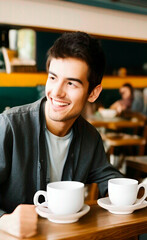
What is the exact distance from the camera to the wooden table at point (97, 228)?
2.78 ft

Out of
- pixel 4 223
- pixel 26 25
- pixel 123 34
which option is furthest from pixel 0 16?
pixel 4 223

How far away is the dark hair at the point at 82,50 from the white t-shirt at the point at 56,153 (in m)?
0.25

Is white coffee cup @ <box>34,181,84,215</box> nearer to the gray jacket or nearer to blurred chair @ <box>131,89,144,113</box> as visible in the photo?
the gray jacket

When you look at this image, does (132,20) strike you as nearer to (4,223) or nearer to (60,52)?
(60,52)

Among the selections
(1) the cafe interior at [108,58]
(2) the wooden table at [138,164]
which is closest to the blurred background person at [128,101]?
(1) the cafe interior at [108,58]

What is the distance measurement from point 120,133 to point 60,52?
9.77 feet

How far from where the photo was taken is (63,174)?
4.63 feet

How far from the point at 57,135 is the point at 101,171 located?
0.23 m

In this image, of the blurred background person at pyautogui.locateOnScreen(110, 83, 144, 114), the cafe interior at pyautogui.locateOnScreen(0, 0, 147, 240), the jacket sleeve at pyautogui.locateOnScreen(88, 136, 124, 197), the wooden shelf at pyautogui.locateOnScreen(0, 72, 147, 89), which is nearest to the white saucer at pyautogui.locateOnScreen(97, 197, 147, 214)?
the jacket sleeve at pyautogui.locateOnScreen(88, 136, 124, 197)

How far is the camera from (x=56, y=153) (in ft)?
4.59

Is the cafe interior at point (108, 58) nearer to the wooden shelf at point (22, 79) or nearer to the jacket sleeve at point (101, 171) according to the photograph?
the wooden shelf at point (22, 79)

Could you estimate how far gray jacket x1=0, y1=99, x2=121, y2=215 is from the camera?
49.1 inches

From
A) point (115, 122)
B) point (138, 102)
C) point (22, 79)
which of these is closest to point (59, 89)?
point (22, 79)

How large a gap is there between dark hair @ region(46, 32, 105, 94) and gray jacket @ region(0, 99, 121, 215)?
0.77 ft
